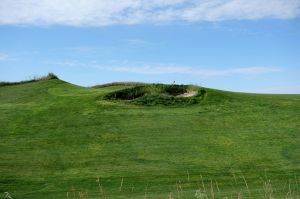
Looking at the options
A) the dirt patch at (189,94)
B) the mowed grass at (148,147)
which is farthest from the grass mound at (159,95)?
the mowed grass at (148,147)

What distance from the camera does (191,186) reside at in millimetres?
14352

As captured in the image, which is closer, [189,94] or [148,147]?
[148,147]

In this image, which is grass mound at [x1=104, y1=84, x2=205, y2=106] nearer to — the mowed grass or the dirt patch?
the dirt patch

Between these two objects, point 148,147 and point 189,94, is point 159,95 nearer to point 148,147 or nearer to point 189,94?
point 189,94

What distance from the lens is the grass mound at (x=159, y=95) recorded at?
23.5 m

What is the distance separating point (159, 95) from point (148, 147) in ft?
20.9

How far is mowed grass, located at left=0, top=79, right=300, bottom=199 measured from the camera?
46.7ft

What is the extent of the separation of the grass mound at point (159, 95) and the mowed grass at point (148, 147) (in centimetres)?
50

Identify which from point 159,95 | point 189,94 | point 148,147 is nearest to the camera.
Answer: point 148,147

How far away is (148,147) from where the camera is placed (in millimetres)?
18047

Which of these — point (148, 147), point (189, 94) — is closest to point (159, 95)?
point (189, 94)

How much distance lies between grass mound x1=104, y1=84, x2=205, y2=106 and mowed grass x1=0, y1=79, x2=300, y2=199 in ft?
1.64

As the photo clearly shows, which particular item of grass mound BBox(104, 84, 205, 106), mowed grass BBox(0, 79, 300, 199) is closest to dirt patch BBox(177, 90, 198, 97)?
grass mound BBox(104, 84, 205, 106)

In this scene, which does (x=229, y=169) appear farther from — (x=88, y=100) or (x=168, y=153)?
(x=88, y=100)
